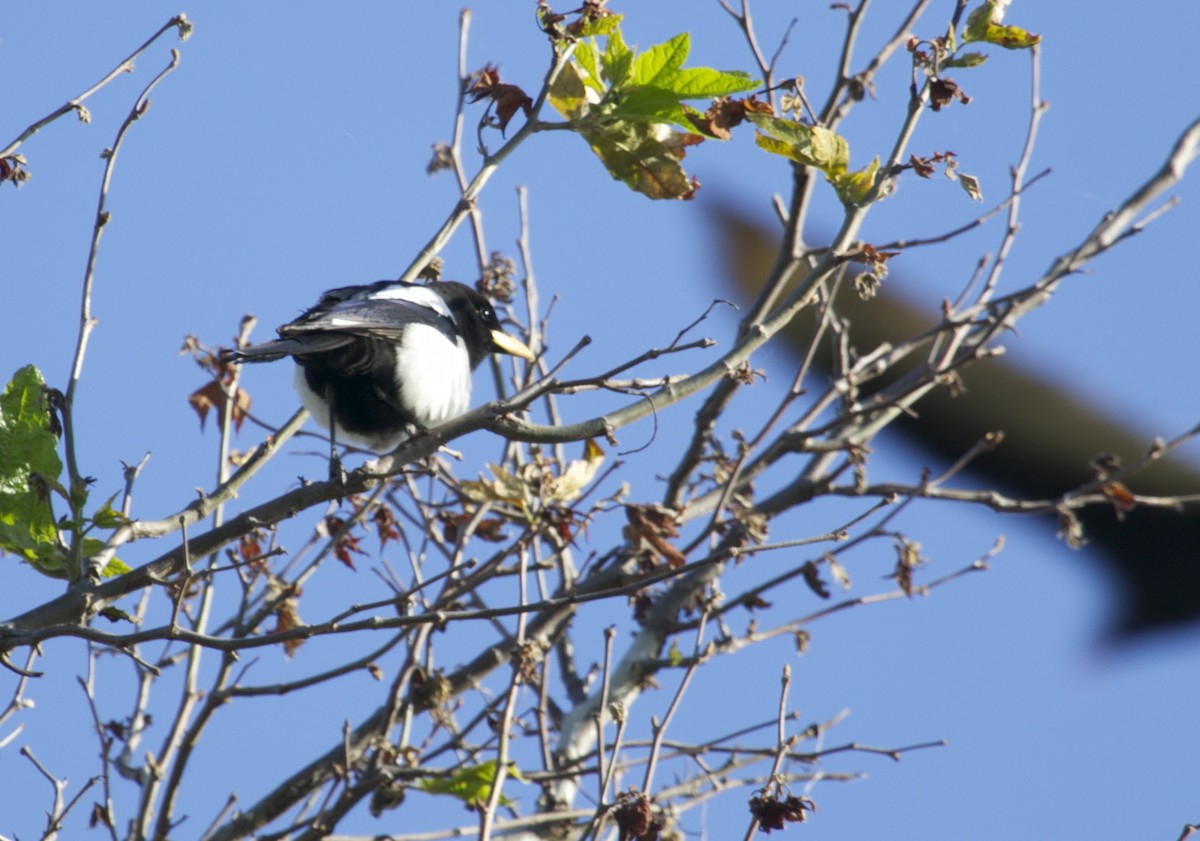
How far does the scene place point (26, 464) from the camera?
2936 mm

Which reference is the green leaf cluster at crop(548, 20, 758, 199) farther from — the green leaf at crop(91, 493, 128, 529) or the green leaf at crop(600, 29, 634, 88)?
the green leaf at crop(91, 493, 128, 529)

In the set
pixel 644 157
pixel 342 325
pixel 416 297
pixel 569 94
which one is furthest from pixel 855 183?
pixel 416 297

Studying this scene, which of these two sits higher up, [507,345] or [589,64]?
[507,345]

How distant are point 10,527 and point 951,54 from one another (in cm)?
229

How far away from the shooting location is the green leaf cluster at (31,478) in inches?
115

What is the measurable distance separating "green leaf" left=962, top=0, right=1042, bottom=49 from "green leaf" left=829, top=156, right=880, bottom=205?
365 mm

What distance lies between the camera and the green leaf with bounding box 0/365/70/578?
2924 mm

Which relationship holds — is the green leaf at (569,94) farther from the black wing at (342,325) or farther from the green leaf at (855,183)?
the black wing at (342,325)

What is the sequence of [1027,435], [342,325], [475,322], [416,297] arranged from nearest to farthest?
[342,325] → [416,297] → [475,322] → [1027,435]

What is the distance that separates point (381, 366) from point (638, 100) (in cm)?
144

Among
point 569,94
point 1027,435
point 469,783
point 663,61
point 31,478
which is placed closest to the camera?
point 31,478

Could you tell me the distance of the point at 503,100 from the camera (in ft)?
11.2

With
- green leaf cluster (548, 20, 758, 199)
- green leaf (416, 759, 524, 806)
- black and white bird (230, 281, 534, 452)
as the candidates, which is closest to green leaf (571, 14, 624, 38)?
green leaf cluster (548, 20, 758, 199)

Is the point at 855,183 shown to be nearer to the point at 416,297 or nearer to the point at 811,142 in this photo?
the point at 811,142
